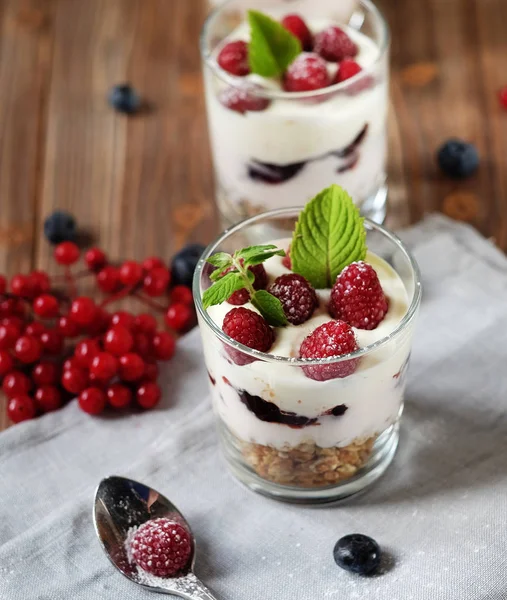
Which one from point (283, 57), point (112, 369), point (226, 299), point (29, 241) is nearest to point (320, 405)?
point (226, 299)

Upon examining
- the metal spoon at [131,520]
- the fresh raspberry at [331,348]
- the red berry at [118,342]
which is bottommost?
the metal spoon at [131,520]

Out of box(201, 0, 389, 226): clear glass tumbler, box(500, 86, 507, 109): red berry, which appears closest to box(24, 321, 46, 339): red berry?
box(201, 0, 389, 226): clear glass tumbler

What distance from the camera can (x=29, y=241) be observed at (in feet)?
6.53

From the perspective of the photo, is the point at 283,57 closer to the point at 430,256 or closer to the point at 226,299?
the point at 430,256

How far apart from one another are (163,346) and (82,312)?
0.16m

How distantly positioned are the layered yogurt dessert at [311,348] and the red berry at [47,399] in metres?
0.35

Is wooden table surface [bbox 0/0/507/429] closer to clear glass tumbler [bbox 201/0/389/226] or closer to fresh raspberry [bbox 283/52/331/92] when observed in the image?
clear glass tumbler [bbox 201/0/389/226]

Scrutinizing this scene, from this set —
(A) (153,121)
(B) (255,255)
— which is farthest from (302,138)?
(A) (153,121)

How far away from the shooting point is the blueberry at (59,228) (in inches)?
77.3

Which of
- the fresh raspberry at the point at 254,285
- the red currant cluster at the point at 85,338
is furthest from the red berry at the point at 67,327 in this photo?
the fresh raspberry at the point at 254,285

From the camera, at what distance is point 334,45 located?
1783 mm

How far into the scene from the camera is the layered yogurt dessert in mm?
1277

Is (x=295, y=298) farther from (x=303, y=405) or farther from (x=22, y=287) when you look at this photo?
(x=22, y=287)

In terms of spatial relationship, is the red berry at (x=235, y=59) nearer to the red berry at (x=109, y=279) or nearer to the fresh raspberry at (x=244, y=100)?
the fresh raspberry at (x=244, y=100)
